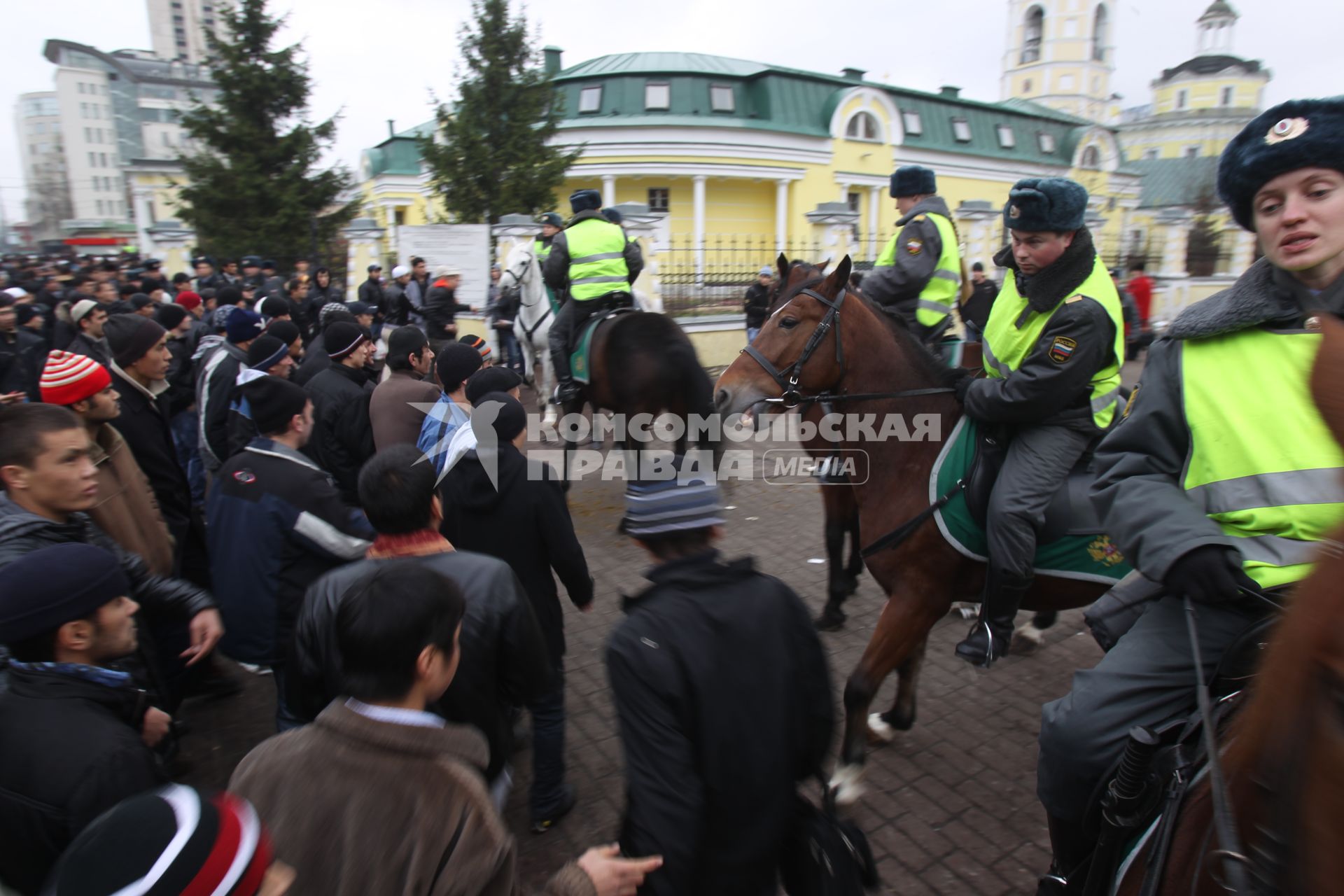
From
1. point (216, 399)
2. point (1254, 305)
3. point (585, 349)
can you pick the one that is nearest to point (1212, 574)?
point (1254, 305)

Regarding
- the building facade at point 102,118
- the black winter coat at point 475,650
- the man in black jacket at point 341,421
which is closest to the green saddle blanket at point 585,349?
the man in black jacket at point 341,421

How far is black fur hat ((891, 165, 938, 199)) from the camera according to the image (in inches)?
222

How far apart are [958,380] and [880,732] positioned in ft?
6.40

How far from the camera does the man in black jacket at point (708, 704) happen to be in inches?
69.8

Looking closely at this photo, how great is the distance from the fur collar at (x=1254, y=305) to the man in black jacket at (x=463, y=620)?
231cm

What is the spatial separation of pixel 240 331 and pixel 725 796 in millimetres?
5564

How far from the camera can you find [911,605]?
3.60 meters

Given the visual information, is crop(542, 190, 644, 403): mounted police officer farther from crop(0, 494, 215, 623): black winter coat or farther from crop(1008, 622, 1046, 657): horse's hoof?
crop(0, 494, 215, 623): black winter coat

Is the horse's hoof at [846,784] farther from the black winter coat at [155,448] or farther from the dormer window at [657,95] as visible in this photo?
the dormer window at [657,95]

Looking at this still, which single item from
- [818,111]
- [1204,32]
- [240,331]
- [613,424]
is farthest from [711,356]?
[1204,32]

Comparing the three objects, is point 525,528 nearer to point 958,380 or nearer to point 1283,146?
point 958,380

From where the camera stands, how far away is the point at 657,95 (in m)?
31.2

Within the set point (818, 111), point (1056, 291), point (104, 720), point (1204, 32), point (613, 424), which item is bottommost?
point (613, 424)

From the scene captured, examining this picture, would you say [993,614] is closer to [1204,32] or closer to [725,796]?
[725,796]
